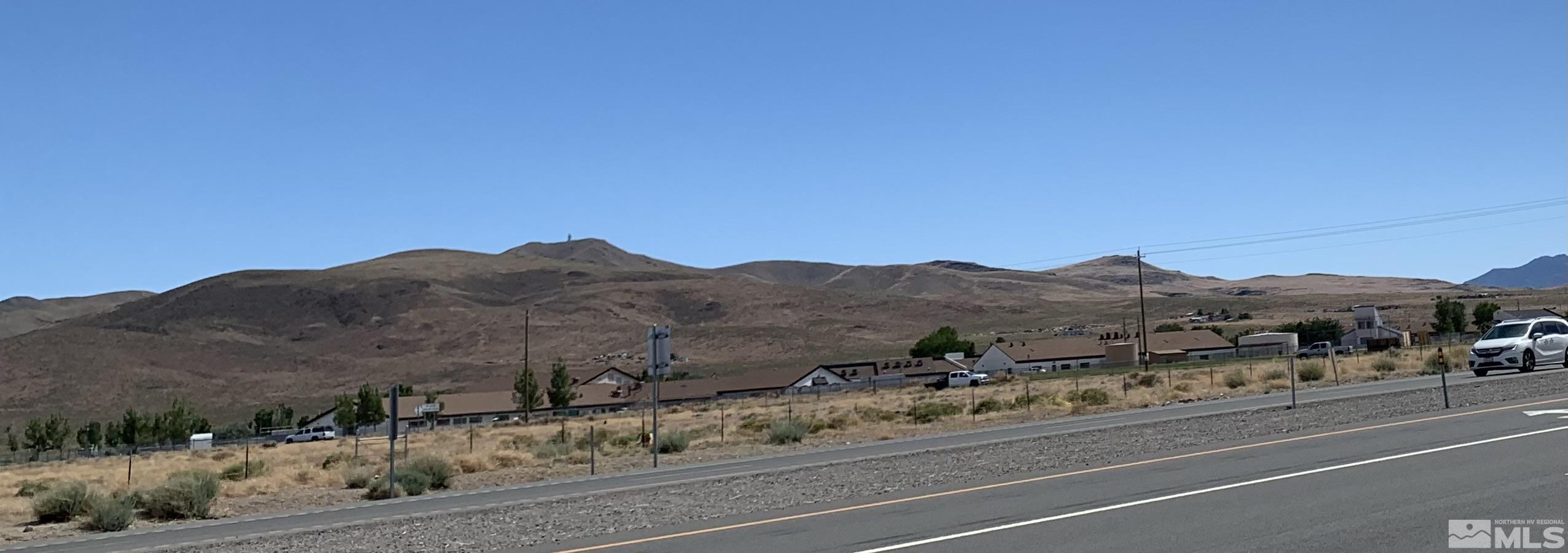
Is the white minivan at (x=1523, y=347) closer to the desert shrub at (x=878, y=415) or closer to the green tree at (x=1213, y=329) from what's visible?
the desert shrub at (x=878, y=415)

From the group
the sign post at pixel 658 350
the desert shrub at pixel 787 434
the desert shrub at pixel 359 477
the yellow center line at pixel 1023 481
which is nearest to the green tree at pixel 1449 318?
the desert shrub at pixel 787 434

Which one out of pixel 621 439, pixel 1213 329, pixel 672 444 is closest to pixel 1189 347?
pixel 1213 329

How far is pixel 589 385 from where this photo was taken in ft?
349

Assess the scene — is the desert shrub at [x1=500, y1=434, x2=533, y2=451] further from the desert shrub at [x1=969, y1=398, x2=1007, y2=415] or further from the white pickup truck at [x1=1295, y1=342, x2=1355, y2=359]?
the white pickup truck at [x1=1295, y1=342, x2=1355, y2=359]

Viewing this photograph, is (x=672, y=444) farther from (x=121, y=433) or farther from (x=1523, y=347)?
(x=121, y=433)

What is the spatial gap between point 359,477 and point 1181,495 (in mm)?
22052

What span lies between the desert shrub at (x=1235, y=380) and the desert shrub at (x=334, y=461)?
107 ft

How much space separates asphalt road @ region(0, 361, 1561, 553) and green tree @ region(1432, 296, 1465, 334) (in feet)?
269

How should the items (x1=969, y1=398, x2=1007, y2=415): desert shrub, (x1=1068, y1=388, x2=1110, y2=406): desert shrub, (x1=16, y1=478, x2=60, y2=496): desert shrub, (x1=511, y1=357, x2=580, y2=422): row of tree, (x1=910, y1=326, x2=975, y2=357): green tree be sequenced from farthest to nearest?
(x1=910, y1=326, x2=975, y2=357): green tree < (x1=511, y1=357, x2=580, y2=422): row of tree < (x1=969, y1=398, x2=1007, y2=415): desert shrub < (x1=1068, y1=388, x2=1110, y2=406): desert shrub < (x1=16, y1=478, x2=60, y2=496): desert shrub

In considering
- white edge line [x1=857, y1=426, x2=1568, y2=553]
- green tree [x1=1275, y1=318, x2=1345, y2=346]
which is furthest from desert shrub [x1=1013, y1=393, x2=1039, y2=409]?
green tree [x1=1275, y1=318, x2=1345, y2=346]

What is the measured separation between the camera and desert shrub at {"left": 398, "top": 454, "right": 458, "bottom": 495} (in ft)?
89.1

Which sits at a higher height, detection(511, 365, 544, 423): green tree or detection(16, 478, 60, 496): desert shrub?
detection(511, 365, 544, 423): green tree

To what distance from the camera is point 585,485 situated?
23781mm

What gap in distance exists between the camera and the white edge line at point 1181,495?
36.8ft
